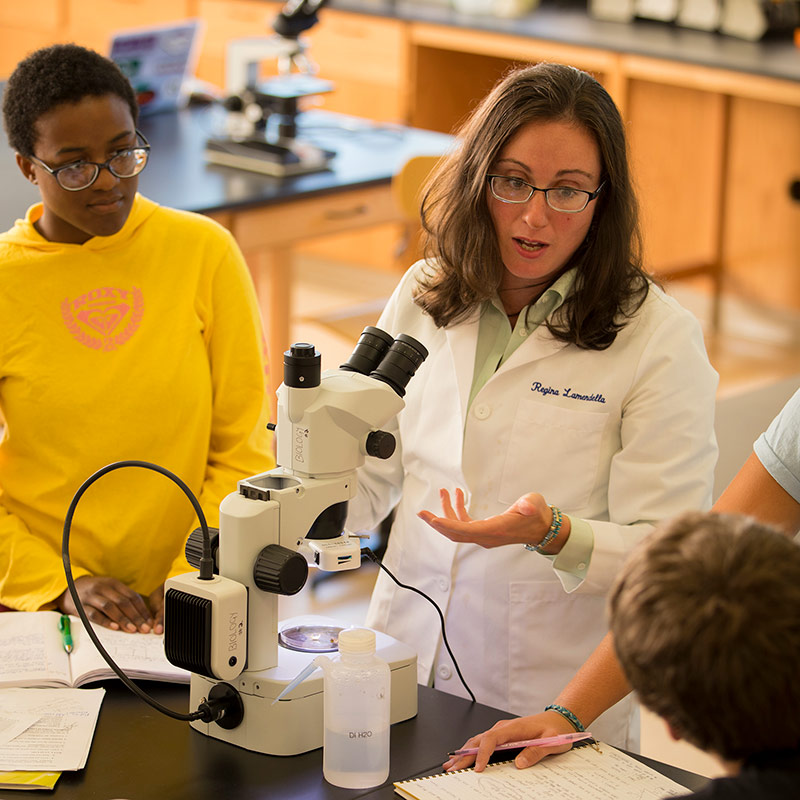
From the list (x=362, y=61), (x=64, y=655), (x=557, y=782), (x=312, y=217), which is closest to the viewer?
(x=557, y=782)

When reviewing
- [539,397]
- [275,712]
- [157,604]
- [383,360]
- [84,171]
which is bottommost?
[157,604]

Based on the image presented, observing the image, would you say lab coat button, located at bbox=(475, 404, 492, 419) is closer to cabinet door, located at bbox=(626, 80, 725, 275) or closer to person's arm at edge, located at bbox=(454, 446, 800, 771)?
person's arm at edge, located at bbox=(454, 446, 800, 771)

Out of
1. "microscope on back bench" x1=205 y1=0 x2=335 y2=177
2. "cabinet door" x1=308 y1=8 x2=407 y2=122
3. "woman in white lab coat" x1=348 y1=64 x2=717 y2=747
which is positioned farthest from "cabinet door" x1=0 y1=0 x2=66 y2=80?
→ "woman in white lab coat" x1=348 y1=64 x2=717 y2=747

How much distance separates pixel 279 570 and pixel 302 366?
0.23 meters

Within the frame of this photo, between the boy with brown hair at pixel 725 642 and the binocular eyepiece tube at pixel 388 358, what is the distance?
0.52m

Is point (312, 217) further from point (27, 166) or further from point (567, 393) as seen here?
point (567, 393)

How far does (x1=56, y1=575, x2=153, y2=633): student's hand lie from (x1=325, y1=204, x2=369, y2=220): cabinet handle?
1.93 m

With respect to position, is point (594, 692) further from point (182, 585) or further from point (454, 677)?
point (182, 585)

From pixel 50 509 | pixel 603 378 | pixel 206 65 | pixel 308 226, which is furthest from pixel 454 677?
pixel 206 65

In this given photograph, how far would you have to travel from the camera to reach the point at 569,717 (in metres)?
1.48

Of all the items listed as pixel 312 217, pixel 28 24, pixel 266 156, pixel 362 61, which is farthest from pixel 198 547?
pixel 28 24

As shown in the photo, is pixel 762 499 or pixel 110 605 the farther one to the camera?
pixel 110 605

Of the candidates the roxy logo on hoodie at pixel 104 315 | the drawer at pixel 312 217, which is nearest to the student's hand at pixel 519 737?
the roxy logo on hoodie at pixel 104 315

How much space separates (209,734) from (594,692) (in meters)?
0.47
